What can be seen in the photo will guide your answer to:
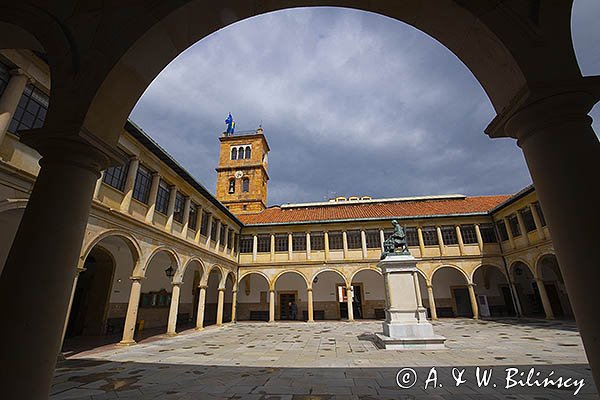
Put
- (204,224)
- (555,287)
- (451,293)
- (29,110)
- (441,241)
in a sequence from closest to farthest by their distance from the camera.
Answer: (29,110) < (204,224) < (555,287) < (441,241) < (451,293)

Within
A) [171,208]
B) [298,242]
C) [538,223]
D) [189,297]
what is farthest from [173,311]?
[538,223]

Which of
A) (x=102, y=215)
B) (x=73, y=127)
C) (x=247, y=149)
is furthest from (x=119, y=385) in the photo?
(x=247, y=149)

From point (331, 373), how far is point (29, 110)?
31.4 ft

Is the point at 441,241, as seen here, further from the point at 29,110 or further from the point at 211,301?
the point at 29,110

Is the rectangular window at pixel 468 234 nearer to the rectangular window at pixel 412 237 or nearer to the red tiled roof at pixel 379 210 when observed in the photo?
the red tiled roof at pixel 379 210

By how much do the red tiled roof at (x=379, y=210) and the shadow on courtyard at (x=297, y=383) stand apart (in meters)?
15.5

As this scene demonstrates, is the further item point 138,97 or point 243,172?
point 243,172

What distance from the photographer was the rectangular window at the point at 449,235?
65.4 ft

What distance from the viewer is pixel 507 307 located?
19781mm

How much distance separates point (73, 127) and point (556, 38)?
4264 millimetres

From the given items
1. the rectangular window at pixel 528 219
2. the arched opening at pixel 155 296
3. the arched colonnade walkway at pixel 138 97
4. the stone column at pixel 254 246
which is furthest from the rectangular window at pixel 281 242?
the arched colonnade walkway at pixel 138 97

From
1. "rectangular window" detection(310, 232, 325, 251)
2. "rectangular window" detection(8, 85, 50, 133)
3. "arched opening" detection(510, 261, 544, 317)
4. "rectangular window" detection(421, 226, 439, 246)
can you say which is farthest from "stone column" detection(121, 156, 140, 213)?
"arched opening" detection(510, 261, 544, 317)

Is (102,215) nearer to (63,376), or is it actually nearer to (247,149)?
(63,376)

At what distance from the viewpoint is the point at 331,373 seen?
540cm
